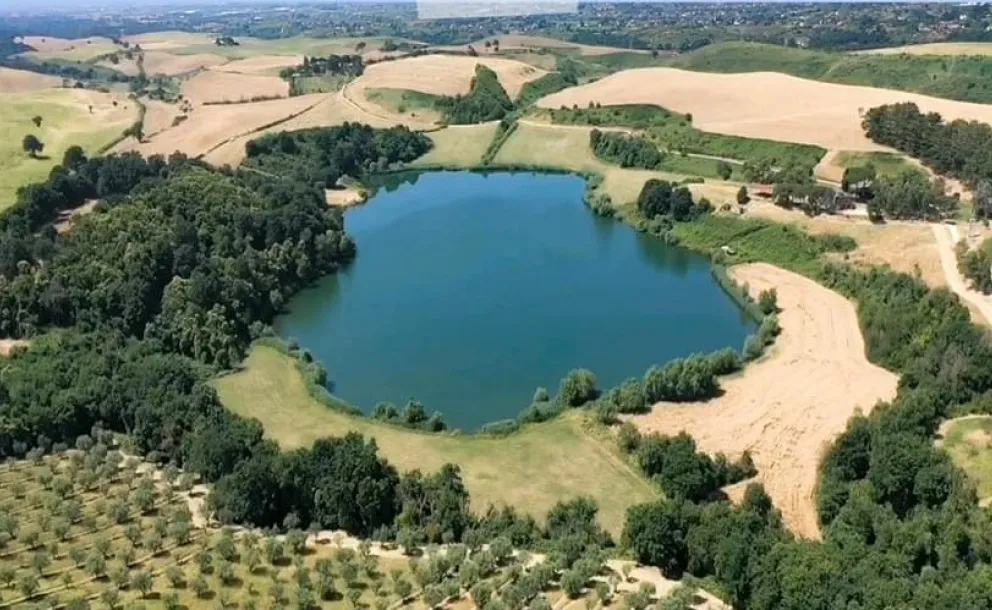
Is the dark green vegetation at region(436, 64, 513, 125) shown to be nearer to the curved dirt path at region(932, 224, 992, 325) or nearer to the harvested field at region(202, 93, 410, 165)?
the harvested field at region(202, 93, 410, 165)

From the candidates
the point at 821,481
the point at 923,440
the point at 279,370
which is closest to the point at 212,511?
the point at 279,370

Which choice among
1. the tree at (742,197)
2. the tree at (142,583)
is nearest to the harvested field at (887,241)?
the tree at (742,197)

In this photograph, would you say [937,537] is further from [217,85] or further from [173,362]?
[217,85]

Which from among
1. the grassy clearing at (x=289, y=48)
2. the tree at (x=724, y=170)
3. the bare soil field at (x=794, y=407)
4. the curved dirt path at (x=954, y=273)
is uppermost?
the grassy clearing at (x=289, y=48)

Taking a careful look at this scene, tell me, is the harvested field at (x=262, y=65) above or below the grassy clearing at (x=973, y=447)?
above

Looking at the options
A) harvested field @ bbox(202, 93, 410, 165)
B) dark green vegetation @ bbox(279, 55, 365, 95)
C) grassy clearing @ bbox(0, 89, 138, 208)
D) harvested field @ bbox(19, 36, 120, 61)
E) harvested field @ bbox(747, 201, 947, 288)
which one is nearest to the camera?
harvested field @ bbox(747, 201, 947, 288)


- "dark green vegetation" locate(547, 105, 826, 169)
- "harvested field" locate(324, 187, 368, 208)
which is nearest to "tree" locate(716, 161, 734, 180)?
"dark green vegetation" locate(547, 105, 826, 169)

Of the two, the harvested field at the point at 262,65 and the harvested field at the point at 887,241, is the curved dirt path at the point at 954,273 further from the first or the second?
the harvested field at the point at 262,65

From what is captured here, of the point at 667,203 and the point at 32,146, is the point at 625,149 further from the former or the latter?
the point at 32,146
